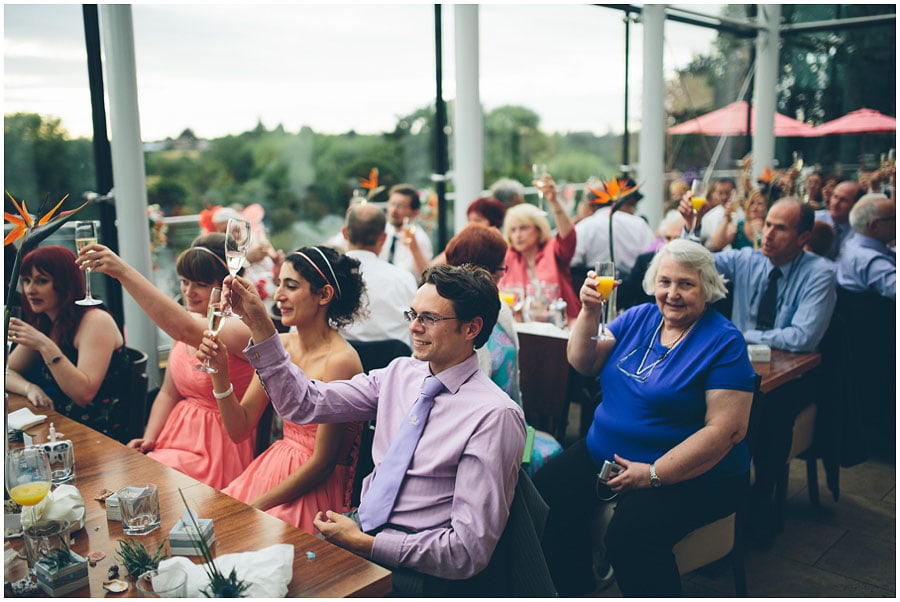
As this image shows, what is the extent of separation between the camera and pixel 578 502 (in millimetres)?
2725

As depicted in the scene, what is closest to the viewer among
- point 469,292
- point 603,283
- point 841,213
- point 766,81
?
point 469,292

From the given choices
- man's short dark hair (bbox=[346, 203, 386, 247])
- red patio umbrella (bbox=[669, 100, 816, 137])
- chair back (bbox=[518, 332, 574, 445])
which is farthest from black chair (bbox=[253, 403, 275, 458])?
red patio umbrella (bbox=[669, 100, 816, 137])

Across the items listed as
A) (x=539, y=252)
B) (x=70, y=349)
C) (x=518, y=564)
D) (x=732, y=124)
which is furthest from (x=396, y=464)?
(x=732, y=124)

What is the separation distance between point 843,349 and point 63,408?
3.20 m

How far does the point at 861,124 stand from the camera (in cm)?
915

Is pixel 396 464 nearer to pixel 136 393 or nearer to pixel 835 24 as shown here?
pixel 136 393

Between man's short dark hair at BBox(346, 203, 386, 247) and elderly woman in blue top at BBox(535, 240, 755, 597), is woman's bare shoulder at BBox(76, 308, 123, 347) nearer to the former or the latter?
man's short dark hair at BBox(346, 203, 386, 247)

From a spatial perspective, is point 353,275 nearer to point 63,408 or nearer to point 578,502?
point 578,502

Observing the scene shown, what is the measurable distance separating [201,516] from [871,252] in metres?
3.90

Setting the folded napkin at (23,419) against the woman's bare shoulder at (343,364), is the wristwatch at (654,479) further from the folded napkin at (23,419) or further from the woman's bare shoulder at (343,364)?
the folded napkin at (23,419)

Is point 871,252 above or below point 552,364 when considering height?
above

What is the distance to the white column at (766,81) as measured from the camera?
9711 millimetres

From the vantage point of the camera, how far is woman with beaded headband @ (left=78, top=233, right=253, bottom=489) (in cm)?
262

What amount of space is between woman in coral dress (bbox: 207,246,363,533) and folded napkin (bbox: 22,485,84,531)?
56cm
